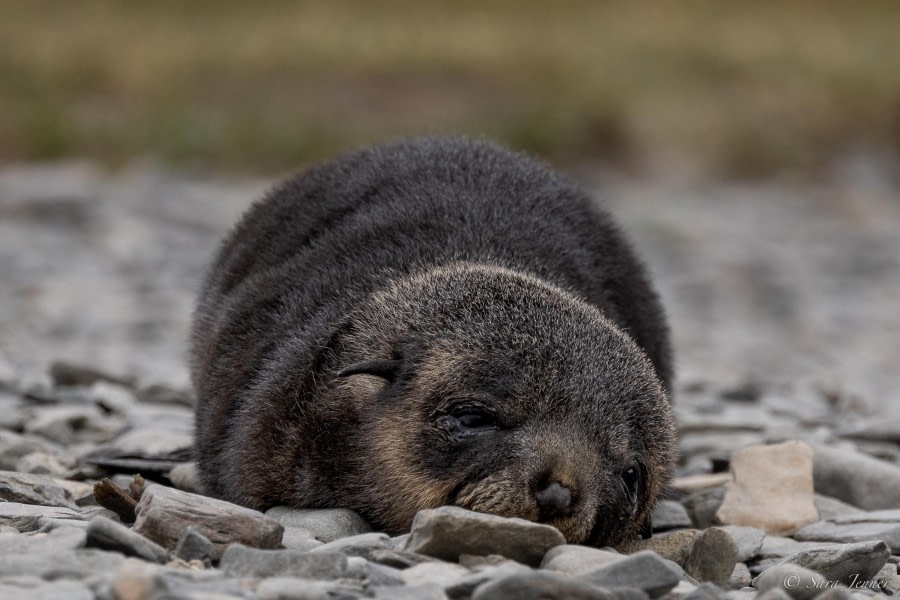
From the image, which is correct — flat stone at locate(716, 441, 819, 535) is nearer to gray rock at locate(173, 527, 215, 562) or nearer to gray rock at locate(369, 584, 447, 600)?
gray rock at locate(369, 584, 447, 600)

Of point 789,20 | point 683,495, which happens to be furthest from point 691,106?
point 683,495

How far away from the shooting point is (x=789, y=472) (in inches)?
237

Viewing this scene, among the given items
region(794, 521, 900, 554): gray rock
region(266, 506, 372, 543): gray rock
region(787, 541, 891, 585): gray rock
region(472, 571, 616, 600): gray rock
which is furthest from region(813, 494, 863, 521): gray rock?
region(472, 571, 616, 600): gray rock

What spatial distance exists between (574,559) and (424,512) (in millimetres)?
493

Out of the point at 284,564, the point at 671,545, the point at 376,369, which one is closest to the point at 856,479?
the point at 671,545

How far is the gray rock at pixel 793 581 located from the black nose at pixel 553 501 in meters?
0.68

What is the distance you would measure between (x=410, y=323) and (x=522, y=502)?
91 cm

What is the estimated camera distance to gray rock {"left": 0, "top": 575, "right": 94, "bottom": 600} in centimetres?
346

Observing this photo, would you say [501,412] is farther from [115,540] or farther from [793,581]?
[115,540]

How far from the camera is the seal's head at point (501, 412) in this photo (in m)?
4.61

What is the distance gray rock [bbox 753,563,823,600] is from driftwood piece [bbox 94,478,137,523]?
219cm

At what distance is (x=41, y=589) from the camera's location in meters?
3.54

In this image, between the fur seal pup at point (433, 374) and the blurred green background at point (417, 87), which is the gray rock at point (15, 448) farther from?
the blurred green background at point (417, 87)

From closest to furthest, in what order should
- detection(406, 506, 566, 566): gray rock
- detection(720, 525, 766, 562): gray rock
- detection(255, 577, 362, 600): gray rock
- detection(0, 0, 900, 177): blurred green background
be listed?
detection(255, 577, 362, 600): gray rock < detection(406, 506, 566, 566): gray rock < detection(720, 525, 766, 562): gray rock < detection(0, 0, 900, 177): blurred green background
